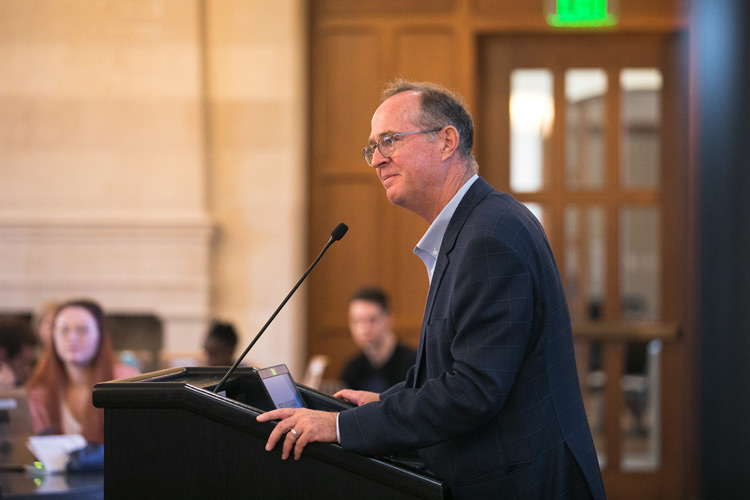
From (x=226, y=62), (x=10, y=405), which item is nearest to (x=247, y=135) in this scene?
(x=226, y=62)

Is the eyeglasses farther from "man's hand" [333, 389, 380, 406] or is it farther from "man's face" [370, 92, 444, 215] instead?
"man's hand" [333, 389, 380, 406]

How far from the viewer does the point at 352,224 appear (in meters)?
5.71

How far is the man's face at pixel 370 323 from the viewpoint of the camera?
4.58 metres

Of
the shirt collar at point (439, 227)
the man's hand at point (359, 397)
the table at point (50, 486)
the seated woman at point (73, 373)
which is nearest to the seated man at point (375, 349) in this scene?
the seated woman at point (73, 373)

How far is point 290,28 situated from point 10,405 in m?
3.19

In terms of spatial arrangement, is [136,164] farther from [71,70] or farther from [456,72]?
[456,72]

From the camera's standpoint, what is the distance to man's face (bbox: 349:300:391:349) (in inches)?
180

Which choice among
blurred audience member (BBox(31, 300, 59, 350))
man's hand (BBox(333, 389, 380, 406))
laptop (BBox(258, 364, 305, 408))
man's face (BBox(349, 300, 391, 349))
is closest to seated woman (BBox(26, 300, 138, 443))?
blurred audience member (BBox(31, 300, 59, 350))

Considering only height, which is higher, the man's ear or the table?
the man's ear

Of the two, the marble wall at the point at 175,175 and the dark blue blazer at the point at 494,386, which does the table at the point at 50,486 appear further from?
the marble wall at the point at 175,175

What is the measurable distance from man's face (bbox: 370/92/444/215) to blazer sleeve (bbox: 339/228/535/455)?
24 cm

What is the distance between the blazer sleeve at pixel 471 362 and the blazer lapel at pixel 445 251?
85 millimetres

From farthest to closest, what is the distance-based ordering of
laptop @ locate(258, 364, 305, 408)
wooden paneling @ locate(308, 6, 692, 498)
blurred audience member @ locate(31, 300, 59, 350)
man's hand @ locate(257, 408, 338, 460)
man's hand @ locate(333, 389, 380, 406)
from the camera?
1. wooden paneling @ locate(308, 6, 692, 498)
2. blurred audience member @ locate(31, 300, 59, 350)
3. man's hand @ locate(333, 389, 380, 406)
4. laptop @ locate(258, 364, 305, 408)
5. man's hand @ locate(257, 408, 338, 460)

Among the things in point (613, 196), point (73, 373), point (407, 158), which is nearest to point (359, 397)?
point (407, 158)
